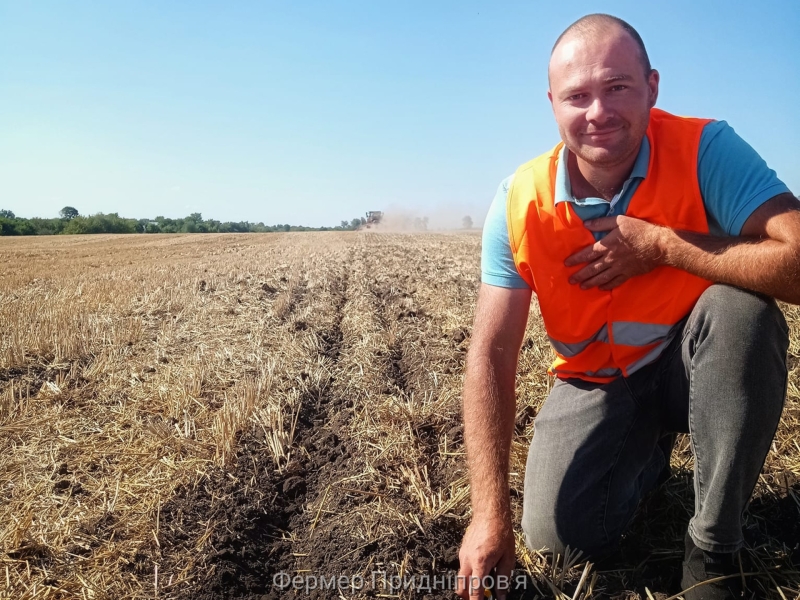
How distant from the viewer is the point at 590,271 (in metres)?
2.27

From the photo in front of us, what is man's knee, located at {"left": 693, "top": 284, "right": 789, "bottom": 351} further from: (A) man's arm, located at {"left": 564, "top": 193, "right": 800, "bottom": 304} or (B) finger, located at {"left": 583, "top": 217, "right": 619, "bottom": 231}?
(B) finger, located at {"left": 583, "top": 217, "right": 619, "bottom": 231}

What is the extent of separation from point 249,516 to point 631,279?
74.3 inches

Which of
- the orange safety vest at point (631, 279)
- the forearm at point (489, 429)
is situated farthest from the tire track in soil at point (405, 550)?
the orange safety vest at point (631, 279)

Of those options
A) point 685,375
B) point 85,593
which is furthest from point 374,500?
point 685,375

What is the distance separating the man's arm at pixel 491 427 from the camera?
5.99 feet

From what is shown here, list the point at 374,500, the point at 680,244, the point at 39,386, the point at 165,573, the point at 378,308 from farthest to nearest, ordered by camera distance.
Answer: the point at 378,308 < the point at 39,386 < the point at 374,500 < the point at 165,573 < the point at 680,244

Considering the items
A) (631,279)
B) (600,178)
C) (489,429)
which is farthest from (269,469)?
(600,178)

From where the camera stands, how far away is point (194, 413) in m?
3.80

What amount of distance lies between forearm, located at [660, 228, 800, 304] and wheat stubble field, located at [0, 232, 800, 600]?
97 cm

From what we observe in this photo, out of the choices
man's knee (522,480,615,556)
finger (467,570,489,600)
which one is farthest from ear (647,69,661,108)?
finger (467,570,489,600)

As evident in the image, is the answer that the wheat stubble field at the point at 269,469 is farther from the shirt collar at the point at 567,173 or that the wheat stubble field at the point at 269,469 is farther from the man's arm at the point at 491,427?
the shirt collar at the point at 567,173

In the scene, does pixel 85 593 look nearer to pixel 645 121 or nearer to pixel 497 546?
pixel 497 546

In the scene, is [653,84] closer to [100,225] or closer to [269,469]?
[269,469]

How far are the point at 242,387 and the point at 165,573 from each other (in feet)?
6.32
